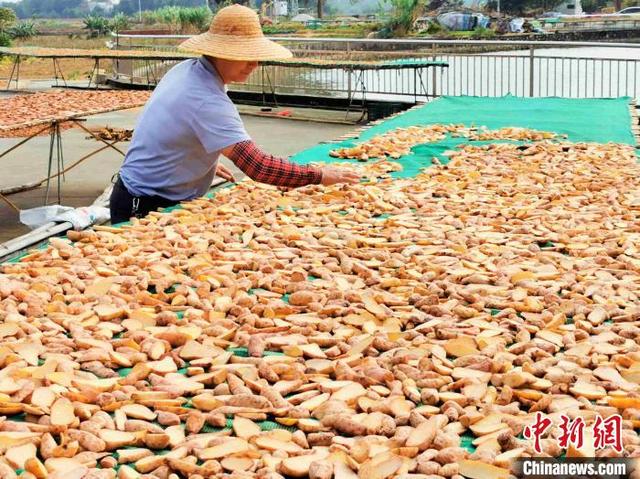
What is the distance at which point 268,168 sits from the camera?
3.10m

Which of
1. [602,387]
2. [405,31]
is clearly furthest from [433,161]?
[405,31]

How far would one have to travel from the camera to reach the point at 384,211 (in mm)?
3254

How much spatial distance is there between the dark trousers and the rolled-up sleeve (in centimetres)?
38

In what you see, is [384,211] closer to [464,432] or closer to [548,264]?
[548,264]

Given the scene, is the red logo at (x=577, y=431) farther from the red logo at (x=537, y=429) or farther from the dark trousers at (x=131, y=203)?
the dark trousers at (x=131, y=203)

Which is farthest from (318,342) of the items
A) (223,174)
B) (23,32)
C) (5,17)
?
(23,32)

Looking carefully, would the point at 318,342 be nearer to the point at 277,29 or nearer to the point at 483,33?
the point at 483,33

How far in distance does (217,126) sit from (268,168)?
0.22 m

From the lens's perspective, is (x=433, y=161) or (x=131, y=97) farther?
(x=131, y=97)

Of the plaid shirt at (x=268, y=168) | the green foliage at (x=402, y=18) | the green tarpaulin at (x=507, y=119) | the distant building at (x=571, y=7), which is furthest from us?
the distant building at (x=571, y=7)

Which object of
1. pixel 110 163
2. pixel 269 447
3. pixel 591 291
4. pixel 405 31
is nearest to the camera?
pixel 269 447

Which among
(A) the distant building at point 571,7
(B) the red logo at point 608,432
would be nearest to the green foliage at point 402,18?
(A) the distant building at point 571,7

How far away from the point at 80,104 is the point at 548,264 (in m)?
3.98

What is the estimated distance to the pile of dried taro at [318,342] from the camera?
1496 mm
